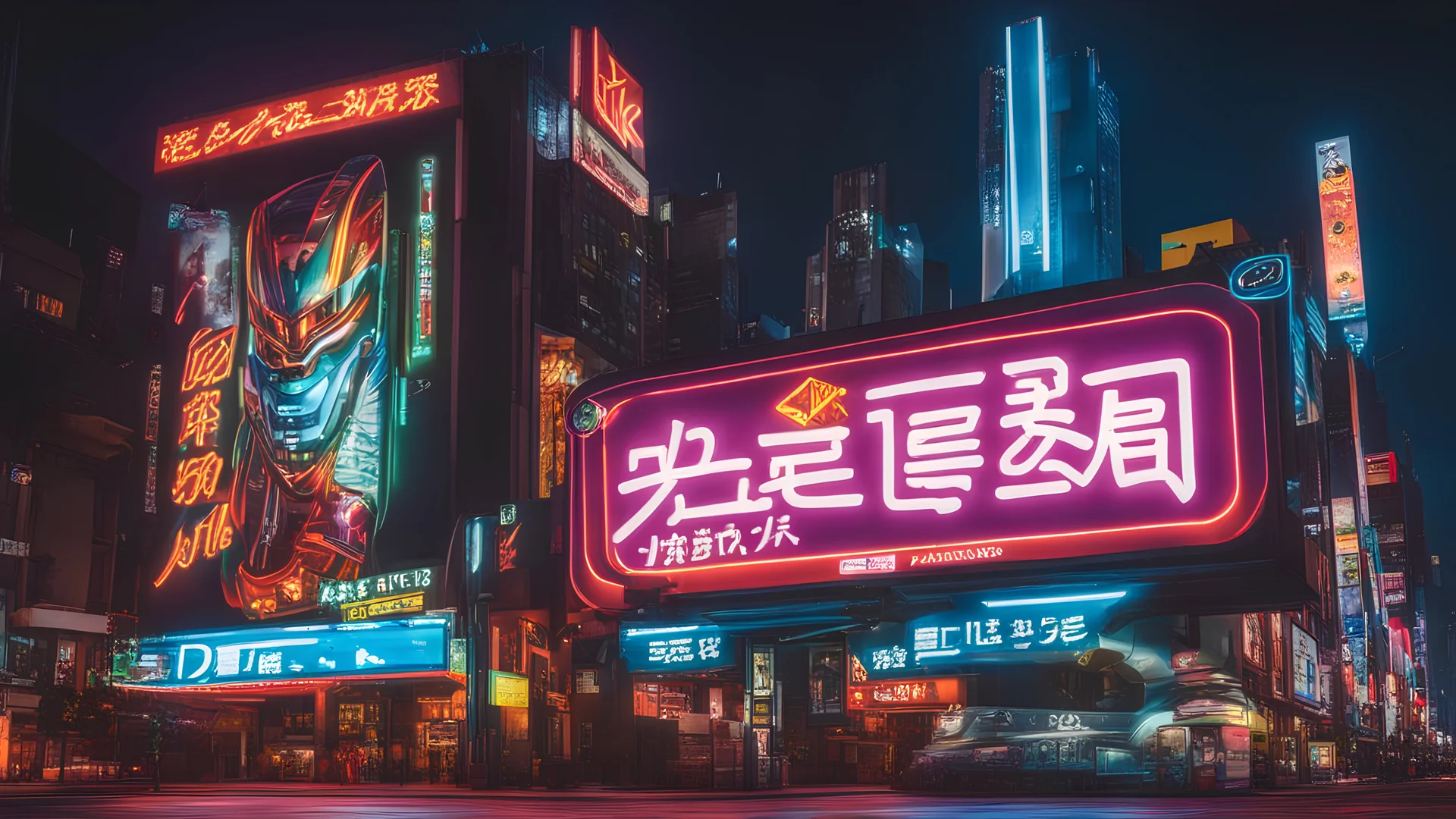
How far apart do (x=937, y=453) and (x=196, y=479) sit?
37014 mm

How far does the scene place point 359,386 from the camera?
48.3m

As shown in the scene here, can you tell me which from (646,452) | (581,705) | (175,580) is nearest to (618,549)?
(646,452)

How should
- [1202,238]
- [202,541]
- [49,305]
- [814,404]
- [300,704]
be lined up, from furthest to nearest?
[1202,238]
[49,305]
[300,704]
[202,541]
[814,404]

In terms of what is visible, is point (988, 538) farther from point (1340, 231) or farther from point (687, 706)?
point (1340, 231)

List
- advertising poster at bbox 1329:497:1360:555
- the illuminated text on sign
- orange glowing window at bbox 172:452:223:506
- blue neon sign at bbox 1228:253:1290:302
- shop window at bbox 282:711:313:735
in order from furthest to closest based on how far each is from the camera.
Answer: advertising poster at bbox 1329:497:1360:555 → orange glowing window at bbox 172:452:223:506 → shop window at bbox 282:711:313:735 → the illuminated text on sign → blue neon sign at bbox 1228:253:1290:302

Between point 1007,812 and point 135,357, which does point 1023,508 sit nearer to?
point 1007,812

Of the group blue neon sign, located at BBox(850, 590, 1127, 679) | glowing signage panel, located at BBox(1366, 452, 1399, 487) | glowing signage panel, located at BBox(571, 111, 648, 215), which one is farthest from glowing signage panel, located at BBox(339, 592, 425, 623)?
glowing signage panel, located at BBox(1366, 452, 1399, 487)

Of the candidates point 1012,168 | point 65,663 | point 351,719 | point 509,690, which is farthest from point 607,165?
point 65,663

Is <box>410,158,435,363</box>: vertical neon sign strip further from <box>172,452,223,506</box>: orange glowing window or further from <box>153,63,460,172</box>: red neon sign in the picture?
<box>172,452,223,506</box>: orange glowing window

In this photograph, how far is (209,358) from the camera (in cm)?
5281

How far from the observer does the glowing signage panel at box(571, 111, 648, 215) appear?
55.6m

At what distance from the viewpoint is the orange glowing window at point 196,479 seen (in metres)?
51.0

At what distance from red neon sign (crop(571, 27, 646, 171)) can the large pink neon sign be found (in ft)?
103

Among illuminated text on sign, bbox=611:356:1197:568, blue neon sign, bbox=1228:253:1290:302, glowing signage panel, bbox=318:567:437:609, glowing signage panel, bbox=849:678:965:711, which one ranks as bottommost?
glowing signage panel, bbox=849:678:965:711
